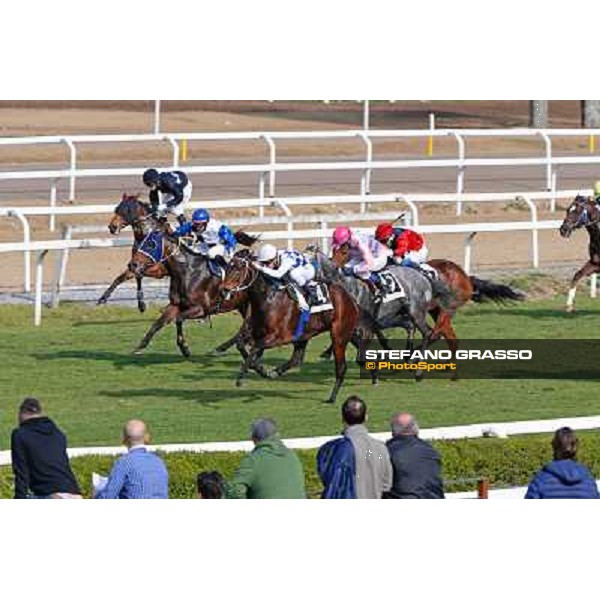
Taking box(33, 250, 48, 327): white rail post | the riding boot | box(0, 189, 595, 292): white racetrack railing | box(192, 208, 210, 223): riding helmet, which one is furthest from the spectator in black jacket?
box(0, 189, 595, 292): white racetrack railing

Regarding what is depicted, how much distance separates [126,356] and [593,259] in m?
4.23

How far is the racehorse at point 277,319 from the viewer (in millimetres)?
13625

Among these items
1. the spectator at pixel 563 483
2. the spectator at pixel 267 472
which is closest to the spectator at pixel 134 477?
the spectator at pixel 267 472

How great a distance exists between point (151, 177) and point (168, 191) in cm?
18

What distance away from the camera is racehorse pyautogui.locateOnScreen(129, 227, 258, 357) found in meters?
15.2

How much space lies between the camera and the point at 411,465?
862 cm

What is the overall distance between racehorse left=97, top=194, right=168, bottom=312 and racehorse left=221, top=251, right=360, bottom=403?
1.72m

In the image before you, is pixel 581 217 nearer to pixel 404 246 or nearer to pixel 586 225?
pixel 586 225

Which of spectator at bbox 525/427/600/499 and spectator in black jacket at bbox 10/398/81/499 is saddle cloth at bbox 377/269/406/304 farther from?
spectator at bbox 525/427/600/499

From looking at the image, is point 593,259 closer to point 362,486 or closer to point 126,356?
point 126,356

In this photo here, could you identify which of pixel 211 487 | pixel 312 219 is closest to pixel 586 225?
pixel 312 219

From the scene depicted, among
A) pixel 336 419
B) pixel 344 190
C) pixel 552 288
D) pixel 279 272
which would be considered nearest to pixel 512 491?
pixel 336 419

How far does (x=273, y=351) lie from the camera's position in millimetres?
15836
